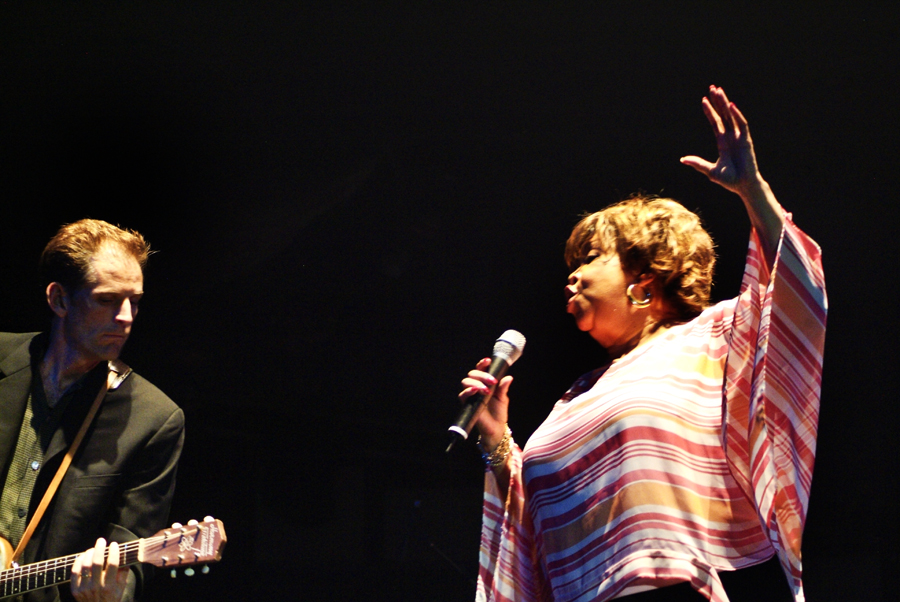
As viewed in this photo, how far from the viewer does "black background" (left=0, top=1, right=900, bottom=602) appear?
8.11 feet

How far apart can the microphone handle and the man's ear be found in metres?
1.26

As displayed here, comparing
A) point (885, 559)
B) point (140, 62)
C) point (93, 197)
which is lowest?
point (885, 559)

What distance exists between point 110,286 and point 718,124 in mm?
1595

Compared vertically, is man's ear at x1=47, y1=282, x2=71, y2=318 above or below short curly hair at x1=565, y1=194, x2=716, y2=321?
above

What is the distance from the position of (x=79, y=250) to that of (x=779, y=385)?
1791 mm

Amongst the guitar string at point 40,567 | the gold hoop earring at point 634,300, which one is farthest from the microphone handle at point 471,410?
the guitar string at point 40,567

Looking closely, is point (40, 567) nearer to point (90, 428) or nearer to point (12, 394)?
point (90, 428)

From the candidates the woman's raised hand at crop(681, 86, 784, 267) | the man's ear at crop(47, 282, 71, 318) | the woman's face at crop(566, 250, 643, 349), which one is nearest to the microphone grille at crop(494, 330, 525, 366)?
the woman's face at crop(566, 250, 643, 349)

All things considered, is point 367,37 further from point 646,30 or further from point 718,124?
point 718,124

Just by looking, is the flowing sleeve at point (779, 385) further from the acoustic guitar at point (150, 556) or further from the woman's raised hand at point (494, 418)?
the acoustic guitar at point (150, 556)

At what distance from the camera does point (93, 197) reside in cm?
286

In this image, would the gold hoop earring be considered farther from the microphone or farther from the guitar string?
the guitar string

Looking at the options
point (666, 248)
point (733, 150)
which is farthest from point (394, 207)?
point (733, 150)

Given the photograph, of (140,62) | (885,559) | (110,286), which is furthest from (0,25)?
(885,559)
